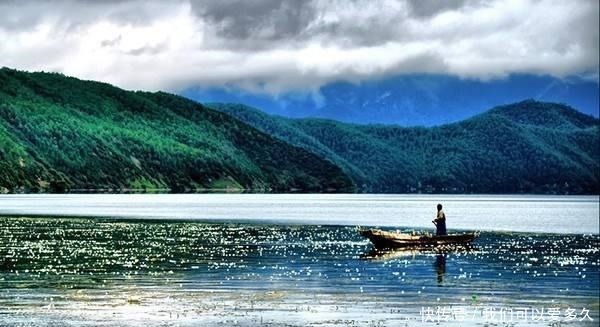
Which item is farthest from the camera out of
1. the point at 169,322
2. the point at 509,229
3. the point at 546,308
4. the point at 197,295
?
the point at 509,229

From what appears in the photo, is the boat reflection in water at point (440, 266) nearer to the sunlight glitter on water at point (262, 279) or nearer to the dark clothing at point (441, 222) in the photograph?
the sunlight glitter on water at point (262, 279)

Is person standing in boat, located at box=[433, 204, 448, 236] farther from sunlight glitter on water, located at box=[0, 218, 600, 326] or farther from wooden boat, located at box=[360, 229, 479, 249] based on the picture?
sunlight glitter on water, located at box=[0, 218, 600, 326]

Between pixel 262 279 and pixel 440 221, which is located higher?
pixel 440 221

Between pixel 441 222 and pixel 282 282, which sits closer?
pixel 282 282

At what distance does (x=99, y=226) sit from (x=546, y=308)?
279 feet

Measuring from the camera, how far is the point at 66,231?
362 ft

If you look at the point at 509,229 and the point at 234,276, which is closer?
the point at 234,276

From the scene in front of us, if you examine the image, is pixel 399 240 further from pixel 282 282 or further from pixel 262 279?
pixel 282 282

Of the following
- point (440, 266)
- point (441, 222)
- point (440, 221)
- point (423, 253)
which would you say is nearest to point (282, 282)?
point (440, 266)

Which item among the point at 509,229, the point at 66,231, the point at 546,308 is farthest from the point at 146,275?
the point at 509,229

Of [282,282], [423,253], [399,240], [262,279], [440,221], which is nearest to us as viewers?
[282,282]

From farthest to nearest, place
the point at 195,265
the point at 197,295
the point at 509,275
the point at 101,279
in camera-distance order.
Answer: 1. the point at 195,265
2. the point at 509,275
3. the point at 101,279
4. the point at 197,295

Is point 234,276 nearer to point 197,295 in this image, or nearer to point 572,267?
point 197,295

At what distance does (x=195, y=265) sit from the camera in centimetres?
7038
